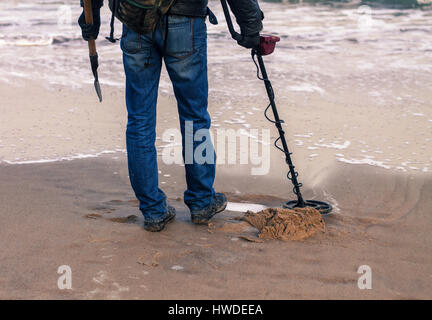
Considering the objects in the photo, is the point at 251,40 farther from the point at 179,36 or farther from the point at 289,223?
the point at 289,223

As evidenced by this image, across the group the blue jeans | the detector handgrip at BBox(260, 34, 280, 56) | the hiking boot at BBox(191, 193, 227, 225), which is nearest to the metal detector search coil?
the detector handgrip at BBox(260, 34, 280, 56)

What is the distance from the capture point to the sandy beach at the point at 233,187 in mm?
2629

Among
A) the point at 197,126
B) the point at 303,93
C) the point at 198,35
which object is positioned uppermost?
the point at 198,35

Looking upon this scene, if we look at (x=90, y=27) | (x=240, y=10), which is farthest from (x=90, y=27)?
(x=240, y=10)

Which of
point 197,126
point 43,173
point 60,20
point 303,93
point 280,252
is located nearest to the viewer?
point 280,252

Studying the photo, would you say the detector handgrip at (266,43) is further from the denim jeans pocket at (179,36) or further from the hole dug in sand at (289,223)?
the hole dug in sand at (289,223)

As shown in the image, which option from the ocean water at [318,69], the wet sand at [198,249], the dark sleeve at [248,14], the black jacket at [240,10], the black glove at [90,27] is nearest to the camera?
the wet sand at [198,249]

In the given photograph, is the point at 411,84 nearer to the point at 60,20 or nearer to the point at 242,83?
the point at 242,83

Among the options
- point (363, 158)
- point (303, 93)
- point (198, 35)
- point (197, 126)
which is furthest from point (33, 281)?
point (303, 93)

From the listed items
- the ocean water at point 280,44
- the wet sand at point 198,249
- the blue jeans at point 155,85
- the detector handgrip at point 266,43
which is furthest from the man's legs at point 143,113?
the ocean water at point 280,44

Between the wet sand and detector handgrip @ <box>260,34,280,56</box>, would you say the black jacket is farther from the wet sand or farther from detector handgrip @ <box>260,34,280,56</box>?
the wet sand

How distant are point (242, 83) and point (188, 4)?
4.11 meters

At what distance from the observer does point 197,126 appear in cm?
315

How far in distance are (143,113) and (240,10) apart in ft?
2.35
